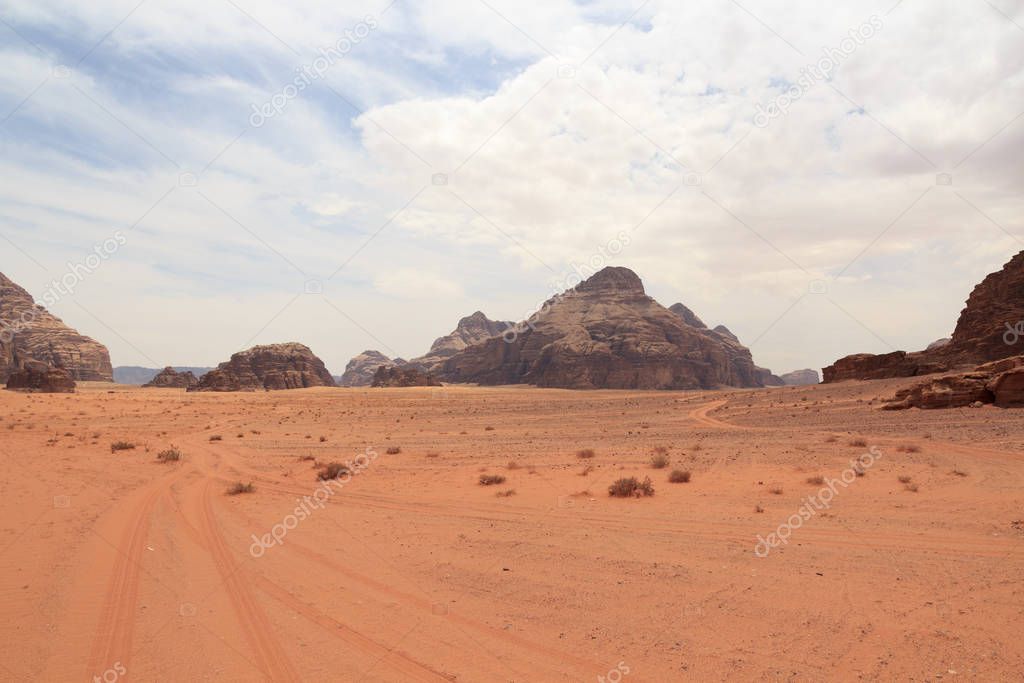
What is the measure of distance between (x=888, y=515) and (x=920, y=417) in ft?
61.4

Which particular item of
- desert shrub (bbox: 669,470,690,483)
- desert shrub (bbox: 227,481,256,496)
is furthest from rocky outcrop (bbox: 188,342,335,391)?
desert shrub (bbox: 669,470,690,483)

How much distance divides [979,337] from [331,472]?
52.1 metres

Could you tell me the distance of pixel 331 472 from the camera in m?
16.6

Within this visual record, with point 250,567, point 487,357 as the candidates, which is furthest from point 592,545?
point 487,357

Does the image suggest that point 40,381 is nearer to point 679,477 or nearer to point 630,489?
point 630,489

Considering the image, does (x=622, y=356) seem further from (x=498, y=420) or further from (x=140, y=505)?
(x=140, y=505)

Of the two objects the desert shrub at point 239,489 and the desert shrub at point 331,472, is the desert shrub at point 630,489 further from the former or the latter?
the desert shrub at point 239,489

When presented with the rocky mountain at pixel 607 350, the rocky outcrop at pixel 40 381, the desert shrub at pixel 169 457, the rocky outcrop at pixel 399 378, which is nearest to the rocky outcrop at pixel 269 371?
the rocky outcrop at pixel 399 378

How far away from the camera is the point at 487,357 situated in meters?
144

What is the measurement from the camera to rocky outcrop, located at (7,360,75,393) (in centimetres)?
6469

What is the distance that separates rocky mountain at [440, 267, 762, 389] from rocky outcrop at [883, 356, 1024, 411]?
286 feet

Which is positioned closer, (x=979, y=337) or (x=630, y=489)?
(x=630, y=489)

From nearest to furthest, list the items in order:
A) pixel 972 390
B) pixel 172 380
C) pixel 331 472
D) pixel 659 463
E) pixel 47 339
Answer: pixel 659 463, pixel 331 472, pixel 972 390, pixel 172 380, pixel 47 339

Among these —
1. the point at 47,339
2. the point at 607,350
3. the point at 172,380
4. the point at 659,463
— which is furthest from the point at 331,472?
the point at 47,339
